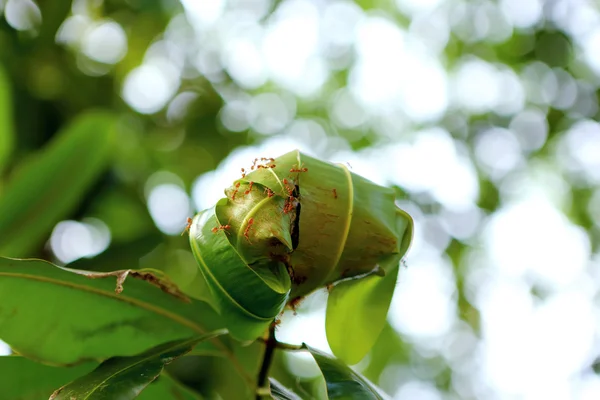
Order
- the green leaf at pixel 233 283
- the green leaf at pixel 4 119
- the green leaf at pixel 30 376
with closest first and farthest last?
1. the green leaf at pixel 233 283
2. the green leaf at pixel 30 376
3. the green leaf at pixel 4 119

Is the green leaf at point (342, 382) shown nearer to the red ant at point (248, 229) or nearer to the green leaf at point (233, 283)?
the green leaf at point (233, 283)

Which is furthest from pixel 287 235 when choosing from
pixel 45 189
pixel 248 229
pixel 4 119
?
pixel 4 119

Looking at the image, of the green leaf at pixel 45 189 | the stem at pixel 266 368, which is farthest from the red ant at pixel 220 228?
the green leaf at pixel 45 189

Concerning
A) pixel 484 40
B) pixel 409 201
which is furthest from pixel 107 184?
pixel 484 40

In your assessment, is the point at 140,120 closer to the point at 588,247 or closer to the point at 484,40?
the point at 484,40

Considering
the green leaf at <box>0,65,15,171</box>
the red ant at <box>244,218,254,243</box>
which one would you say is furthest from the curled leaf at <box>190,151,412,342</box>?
the green leaf at <box>0,65,15,171</box>

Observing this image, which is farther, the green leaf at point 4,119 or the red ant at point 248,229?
the green leaf at point 4,119
